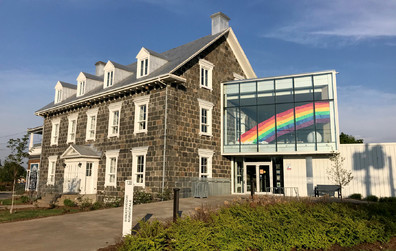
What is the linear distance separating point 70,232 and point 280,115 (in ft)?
48.9

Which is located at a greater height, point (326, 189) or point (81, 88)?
point (81, 88)

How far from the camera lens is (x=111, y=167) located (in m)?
21.5

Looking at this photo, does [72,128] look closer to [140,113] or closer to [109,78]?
[109,78]

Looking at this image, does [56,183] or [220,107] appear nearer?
[220,107]

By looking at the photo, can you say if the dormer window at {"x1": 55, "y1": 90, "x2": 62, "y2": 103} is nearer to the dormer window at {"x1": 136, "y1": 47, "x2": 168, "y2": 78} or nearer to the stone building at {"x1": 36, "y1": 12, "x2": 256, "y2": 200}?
the stone building at {"x1": 36, "y1": 12, "x2": 256, "y2": 200}

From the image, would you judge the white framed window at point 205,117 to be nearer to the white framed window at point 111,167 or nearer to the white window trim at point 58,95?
the white framed window at point 111,167

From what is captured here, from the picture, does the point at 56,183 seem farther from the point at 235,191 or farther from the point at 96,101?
the point at 235,191

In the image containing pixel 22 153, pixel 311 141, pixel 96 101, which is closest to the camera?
pixel 311 141

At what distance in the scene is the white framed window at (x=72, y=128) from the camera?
25.4 meters

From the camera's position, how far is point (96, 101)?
77.4 feet

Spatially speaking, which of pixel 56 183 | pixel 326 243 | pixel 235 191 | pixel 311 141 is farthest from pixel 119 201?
pixel 326 243

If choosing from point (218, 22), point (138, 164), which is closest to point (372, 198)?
point (138, 164)

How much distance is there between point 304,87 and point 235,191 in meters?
8.49

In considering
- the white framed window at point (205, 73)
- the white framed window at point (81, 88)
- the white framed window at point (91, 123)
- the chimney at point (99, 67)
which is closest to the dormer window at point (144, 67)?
the white framed window at point (205, 73)
